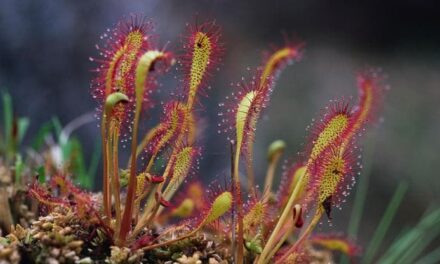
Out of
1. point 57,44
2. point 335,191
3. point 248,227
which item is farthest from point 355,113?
point 57,44

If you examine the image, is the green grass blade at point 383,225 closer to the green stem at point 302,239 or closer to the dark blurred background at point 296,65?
the dark blurred background at point 296,65

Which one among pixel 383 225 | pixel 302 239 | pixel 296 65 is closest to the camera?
pixel 302 239

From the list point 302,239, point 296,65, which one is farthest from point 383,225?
point 302,239

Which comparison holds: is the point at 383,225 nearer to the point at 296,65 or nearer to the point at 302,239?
the point at 296,65

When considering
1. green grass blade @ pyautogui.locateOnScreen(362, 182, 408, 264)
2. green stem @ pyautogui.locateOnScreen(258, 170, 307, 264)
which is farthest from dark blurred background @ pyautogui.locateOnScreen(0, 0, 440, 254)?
green stem @ pyautogui.locateOnScreen(258, 170, 307, 264)

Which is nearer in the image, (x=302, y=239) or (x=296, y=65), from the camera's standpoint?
(x=302, y=239)

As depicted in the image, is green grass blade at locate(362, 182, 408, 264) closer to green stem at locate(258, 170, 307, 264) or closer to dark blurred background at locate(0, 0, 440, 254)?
dark blurred background at locate(0, 0, 440, 254)

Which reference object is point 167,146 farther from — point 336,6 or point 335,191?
point 336,6

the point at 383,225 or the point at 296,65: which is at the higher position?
the point at 296,65
